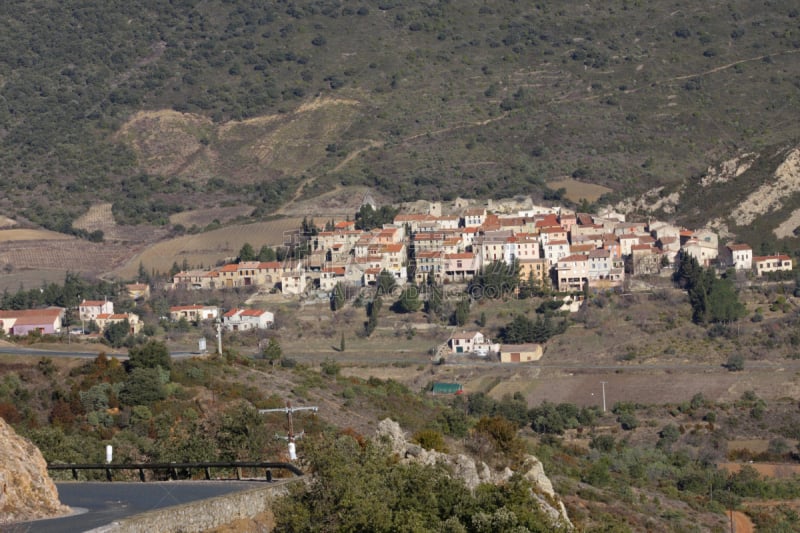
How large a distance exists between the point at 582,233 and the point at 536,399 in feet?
72.1

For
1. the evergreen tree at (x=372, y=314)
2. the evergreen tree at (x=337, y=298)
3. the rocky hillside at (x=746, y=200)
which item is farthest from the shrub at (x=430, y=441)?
the rocky hillside at (x=746, y=200)

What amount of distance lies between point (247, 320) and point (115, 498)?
56.6 m

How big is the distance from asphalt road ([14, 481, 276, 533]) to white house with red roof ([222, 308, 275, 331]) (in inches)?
2118

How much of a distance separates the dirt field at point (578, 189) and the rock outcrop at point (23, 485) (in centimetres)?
8692

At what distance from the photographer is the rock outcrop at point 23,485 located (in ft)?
48.9

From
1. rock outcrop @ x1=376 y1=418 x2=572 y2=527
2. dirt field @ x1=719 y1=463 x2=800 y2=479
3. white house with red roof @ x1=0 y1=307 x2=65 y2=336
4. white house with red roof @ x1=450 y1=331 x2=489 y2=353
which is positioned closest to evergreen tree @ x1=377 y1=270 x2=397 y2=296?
white house with red roof @ x1=450 y1=331 x2=489 y2=353

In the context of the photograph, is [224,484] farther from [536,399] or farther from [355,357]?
[355,357]

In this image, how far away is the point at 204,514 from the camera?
54.2ft

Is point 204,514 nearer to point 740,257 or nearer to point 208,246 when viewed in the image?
point 740,257

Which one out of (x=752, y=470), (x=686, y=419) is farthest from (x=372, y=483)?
(x=686, y=419)

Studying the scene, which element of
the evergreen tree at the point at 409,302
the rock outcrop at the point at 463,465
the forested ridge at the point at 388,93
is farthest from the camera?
the forested ridge at the point at 388,93

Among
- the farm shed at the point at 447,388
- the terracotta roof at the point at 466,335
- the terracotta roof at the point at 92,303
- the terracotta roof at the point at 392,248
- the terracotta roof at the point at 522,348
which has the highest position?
the terracotta roof at the point at 392,248

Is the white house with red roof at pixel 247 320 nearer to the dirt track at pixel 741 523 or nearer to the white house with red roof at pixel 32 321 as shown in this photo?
the white house with red roof at pixel 32 321

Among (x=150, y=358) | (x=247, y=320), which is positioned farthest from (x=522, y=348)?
(x=150, y=358)
